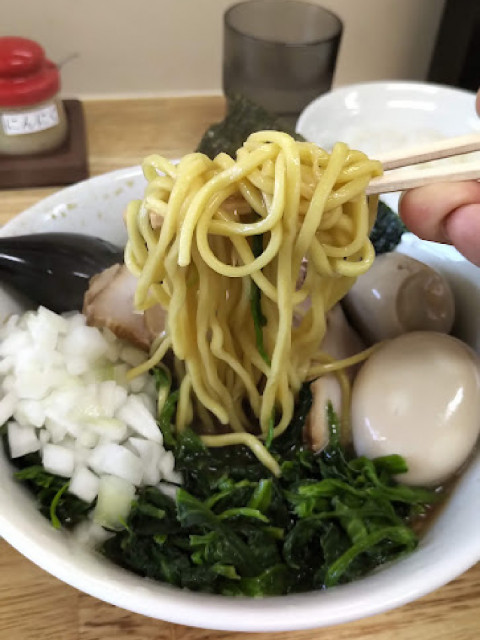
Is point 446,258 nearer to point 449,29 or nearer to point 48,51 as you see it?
point 449,29

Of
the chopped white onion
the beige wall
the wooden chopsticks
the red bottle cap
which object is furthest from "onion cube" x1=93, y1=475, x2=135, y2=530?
the beige wall

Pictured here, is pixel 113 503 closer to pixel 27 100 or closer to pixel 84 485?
pixel 84 485

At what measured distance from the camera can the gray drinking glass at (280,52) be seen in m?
1.72

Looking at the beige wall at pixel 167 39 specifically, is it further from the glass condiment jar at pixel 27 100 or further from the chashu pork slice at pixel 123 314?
the chashu pork slice at pixel 123 314

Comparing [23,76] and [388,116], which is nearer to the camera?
[23,76]

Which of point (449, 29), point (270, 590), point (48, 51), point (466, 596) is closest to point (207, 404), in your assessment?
point (270, 590)

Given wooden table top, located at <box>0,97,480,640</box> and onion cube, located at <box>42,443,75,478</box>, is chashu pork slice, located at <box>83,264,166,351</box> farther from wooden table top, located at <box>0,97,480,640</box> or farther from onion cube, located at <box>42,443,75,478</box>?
wooden table top, located at <box>0,97,480,640</box>

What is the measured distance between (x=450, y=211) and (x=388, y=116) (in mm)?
1106

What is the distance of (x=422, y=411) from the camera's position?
36.0 inches

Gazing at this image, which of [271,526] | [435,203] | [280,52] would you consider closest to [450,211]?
[435,203]

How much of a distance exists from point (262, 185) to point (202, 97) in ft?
4.59

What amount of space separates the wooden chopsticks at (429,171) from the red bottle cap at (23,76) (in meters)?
0.98

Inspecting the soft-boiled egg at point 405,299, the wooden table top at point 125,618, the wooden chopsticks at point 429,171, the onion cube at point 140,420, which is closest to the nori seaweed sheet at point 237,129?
the soft-boiled egg at point 405,299

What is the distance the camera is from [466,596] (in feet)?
2.89
